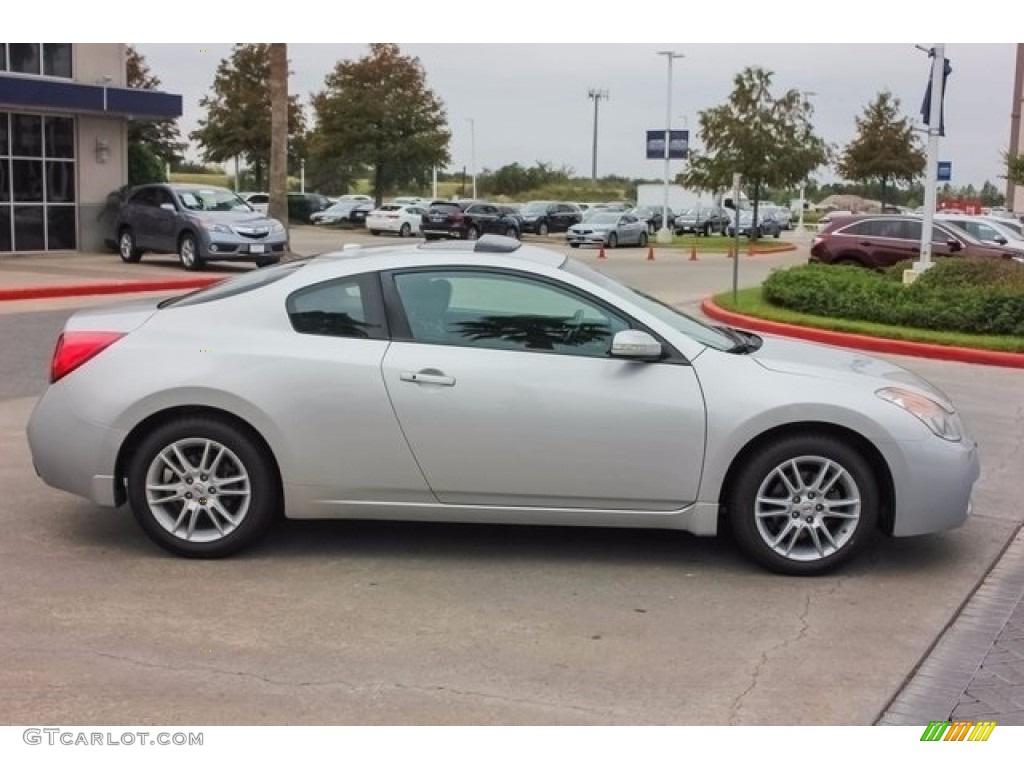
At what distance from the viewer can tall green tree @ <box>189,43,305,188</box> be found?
51531 mm

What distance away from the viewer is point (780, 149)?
134ft

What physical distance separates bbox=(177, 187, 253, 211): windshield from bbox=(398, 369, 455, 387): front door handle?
60.6 ft

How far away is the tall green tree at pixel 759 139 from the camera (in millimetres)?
40781

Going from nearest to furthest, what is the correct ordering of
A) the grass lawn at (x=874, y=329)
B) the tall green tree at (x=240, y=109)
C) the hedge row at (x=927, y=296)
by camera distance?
the grass lawn at (x=874, y=329) → the hedge row at (x=927, y=296) → the tall green tree at (x=240, y=109)

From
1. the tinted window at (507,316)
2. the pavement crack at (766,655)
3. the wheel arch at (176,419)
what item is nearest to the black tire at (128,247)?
the wheel arch at (176,419)

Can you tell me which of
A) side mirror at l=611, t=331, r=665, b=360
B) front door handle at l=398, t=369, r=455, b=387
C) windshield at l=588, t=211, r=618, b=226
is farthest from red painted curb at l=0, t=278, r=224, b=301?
windshield at l=588, t=211, r=618, b=226

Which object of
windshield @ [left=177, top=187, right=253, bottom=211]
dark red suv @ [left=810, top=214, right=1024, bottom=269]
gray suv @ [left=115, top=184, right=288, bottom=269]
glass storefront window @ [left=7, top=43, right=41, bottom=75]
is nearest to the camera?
dark red suv @ [left=810, top=214, right=1024, bottom=269]

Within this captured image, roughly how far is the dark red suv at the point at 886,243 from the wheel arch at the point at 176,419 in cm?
1823

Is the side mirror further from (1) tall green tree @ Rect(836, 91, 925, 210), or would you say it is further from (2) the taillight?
(1) tall green tree @ Rect(836, 91, 925, 210)

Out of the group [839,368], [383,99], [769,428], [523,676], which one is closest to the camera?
[523,676]

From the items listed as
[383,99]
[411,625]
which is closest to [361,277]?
[411,625]

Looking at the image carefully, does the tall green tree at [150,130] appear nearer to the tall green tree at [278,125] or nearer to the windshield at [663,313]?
the tall green tree at [278,125]

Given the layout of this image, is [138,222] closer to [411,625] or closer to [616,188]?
[411,625]

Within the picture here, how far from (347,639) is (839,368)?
269 centimetres
